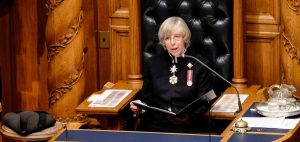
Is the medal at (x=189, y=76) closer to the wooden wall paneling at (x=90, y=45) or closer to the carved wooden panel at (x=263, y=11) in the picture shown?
the carved wooden panel at (x=263, y=11)

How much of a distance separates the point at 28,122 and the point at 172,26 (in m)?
0.93

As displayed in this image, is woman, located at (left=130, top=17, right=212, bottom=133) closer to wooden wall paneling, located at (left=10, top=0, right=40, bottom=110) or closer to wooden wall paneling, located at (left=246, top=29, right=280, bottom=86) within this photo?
wooden wall paneling, located at (left=246, top=29, right=280, bottom=86)

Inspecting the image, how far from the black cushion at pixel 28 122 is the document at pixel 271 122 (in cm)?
109

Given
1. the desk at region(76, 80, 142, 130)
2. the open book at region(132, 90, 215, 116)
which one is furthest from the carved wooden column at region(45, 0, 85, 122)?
the open book at region(132, 90, 215, 116)

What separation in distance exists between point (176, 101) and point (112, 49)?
83cm

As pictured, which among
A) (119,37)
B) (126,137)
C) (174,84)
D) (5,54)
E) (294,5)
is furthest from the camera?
(5,54)

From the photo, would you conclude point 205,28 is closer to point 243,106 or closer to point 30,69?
point 243,106

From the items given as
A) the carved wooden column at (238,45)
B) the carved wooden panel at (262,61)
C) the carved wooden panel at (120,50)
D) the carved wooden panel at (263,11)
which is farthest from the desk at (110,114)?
the carved wooden panel at (263,11)

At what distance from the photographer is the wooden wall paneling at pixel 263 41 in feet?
18.0

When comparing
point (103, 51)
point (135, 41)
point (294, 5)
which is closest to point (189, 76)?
point (135, 41)

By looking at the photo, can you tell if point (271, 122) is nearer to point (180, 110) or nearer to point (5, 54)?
point (180, 110)

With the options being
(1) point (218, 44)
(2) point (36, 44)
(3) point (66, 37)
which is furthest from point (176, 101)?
(2) point (36, 44)

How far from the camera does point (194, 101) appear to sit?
15.9ft

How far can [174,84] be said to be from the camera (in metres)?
5.19
